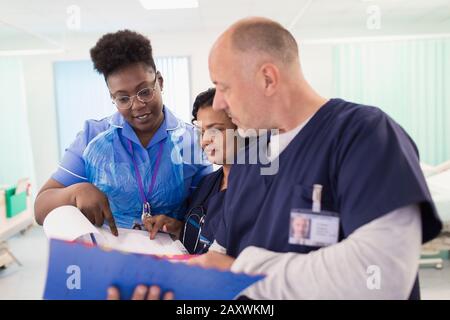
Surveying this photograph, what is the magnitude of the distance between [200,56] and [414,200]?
15.8ft

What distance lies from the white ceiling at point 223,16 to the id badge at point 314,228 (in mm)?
2923

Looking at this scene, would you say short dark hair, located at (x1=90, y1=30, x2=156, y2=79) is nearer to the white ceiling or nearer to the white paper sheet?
the white paper sheet

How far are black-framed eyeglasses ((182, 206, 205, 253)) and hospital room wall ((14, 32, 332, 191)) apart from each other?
4.08 metres

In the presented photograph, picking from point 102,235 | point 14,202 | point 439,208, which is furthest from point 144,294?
point 14,202

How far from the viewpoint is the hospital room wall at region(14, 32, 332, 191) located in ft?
16.9

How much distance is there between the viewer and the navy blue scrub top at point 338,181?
70cm

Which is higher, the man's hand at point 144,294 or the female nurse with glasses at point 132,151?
the female nurse with glasses at point 132,151

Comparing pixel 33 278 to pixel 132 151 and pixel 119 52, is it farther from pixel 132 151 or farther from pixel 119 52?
pixel 119 52

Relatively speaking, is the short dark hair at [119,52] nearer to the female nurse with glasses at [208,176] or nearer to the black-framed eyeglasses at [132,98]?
→ the black-framed eyeglasses at [132,98]

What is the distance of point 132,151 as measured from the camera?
1.40 metres

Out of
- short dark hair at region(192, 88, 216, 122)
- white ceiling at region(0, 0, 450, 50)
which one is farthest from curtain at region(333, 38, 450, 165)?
short dark hair at region(192, 88, 216, 122)

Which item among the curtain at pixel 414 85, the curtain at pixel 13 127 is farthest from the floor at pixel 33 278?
the curtain at pixel 414 85
